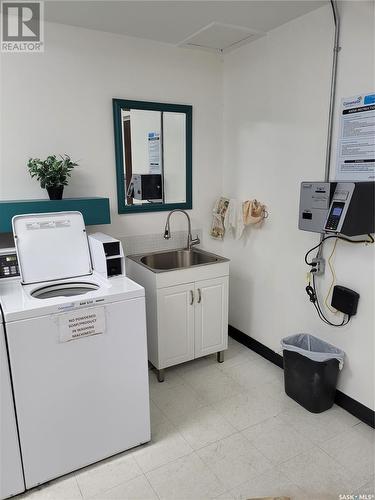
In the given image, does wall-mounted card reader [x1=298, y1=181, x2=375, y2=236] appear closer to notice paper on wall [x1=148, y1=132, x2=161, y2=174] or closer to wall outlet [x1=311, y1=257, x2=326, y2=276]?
wall outlet [x1=311, y1=257, x2=326, y2=276]

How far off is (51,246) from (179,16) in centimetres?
166

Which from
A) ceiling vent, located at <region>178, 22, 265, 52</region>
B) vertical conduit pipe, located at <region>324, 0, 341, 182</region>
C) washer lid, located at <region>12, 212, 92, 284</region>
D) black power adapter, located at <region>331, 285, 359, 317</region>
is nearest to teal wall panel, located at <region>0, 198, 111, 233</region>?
washer lid, located at <region>12, 212, 92, 284</region>

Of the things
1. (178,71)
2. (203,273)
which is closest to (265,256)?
(203,273)

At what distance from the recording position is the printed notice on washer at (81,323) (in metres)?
1.76

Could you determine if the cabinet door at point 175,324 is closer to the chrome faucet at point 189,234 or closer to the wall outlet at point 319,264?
the chrome faucet at point 189,234

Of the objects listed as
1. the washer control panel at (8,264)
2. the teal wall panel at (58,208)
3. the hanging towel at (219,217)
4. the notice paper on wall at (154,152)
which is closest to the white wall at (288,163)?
the hanging towel at (219,217)

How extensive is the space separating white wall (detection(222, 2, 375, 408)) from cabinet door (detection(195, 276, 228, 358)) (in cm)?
35

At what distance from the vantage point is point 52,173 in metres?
2.34

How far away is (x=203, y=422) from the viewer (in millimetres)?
2285

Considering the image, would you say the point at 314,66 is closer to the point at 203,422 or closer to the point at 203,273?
the point at 203,273

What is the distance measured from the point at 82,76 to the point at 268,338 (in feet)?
7.96

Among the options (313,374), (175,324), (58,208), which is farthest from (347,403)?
(58,208)

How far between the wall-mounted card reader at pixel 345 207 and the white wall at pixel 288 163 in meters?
0.25

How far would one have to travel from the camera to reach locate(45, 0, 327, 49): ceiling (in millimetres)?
2145
